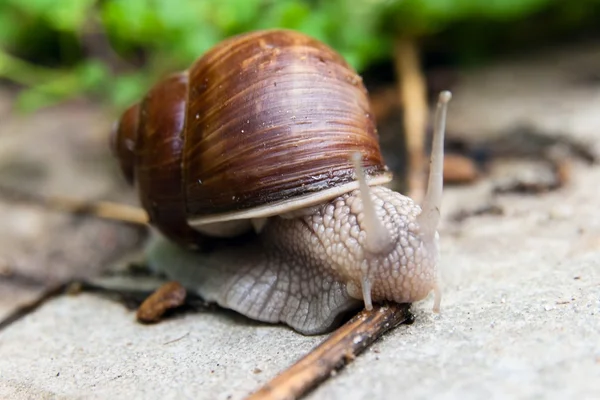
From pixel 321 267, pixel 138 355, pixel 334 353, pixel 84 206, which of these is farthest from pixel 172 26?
pixel 334 353

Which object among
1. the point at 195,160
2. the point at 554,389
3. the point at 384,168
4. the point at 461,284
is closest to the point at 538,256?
the point at 461,284

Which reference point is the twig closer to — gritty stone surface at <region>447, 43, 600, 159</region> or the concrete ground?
the concrete ground

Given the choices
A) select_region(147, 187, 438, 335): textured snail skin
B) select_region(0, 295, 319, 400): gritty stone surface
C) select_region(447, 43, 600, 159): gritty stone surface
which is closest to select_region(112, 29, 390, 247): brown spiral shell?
select_region(147, 187, 438, 335): textured snail skin

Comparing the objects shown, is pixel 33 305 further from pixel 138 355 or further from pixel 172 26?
pixel 172 26

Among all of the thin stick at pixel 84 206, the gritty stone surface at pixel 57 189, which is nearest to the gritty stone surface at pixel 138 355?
the gritty stone surface at pixel 57 189

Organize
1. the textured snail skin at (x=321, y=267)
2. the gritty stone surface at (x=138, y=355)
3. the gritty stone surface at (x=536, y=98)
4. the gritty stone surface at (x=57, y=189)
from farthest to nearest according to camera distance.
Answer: the gritty stone surface at (x=536, y=98) → the gritty stone surface at (x=57, y=189) → the textured snail skin at (x=321, y=267) → the gritty stone surface at (x=138, y=355)

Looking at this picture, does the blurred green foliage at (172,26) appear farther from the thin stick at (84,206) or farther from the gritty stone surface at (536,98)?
the thin stick at (84,206)
